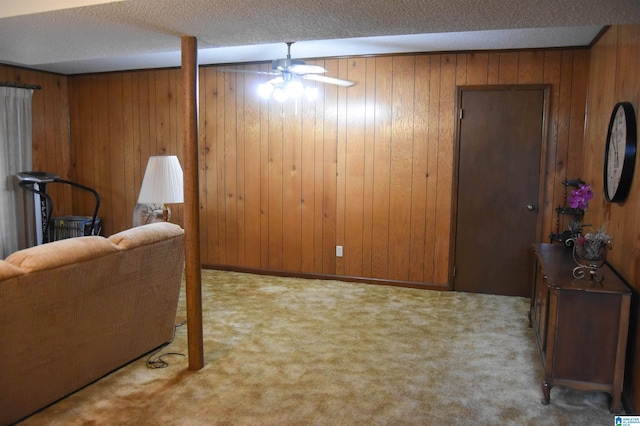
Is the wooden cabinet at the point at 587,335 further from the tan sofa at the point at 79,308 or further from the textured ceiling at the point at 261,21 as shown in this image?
the tan sofa at the point at 79,308

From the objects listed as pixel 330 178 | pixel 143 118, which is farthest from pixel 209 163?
pixel 330 178

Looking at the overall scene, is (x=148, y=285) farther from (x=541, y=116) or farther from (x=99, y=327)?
(x=541, y=116)

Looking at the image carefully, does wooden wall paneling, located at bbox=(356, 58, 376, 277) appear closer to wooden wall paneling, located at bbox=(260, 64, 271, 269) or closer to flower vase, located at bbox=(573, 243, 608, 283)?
wooden wall paneling, located at bbox=(260, 64, 271, 269)

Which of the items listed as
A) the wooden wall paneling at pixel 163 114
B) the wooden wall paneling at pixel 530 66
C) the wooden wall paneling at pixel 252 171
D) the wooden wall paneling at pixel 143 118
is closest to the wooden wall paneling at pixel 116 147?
the wooden wall paneling at pixel 143 118

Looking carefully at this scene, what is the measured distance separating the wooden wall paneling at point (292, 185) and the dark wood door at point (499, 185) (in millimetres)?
1639

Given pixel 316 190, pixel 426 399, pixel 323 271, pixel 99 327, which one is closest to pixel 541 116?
pixel 316 190

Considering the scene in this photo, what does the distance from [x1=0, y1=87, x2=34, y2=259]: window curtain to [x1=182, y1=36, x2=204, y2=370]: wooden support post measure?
139 inches

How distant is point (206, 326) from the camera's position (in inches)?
153

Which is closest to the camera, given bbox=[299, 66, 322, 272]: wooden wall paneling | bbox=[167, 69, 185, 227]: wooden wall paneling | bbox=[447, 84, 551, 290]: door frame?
bbox=[447, 84, 551, 290]: door frame

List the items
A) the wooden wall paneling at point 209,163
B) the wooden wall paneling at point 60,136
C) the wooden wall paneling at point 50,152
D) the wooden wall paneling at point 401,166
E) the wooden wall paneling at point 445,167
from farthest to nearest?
the wooden wall paneling at point 60,136 < the wooden wall paneling at point 50,152 < the wooden wall paneling at point 209,163 < the wooden wall paneling at point 401,166 < the wooden wall paneling at point 445,167

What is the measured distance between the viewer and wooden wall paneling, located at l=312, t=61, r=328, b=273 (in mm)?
5082

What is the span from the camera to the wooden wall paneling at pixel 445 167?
466cm

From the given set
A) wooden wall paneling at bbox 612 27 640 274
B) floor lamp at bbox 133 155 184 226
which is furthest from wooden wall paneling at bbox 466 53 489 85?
floor lamp at bbox 133 155 184 226

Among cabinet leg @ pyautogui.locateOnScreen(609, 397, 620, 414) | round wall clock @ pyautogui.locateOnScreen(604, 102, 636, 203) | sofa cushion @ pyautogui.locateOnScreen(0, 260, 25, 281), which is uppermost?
round wall clock @ pyautogui.locateOnScreen(604, 102, 636, 203)
